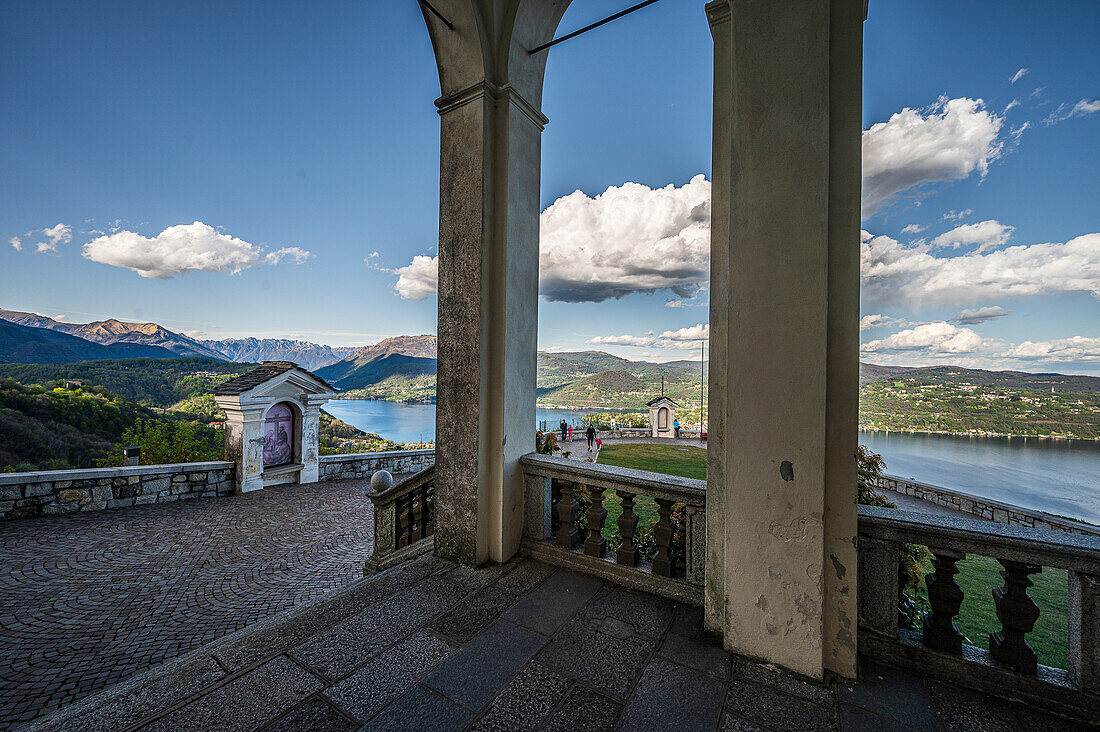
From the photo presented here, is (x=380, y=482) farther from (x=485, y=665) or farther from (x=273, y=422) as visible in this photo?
(x=273, y=422)

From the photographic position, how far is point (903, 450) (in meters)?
17.0

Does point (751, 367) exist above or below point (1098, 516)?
above

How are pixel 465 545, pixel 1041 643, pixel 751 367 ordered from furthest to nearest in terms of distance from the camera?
1. pixel 1041 643
2. pixel 465 545
3. pixel 751 367

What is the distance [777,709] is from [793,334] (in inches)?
64.4

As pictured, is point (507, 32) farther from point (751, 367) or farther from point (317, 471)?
point (317, 471)

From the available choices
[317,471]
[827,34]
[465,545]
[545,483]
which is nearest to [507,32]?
[827,34]

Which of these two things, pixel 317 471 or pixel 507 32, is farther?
pixel 317 471

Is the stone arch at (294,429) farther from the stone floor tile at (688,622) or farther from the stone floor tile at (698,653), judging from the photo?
the stone floor tile at (698,653)

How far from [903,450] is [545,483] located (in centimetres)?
2099

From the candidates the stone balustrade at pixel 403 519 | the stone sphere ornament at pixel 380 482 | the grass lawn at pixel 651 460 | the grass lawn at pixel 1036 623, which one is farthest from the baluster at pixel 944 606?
the grass lawn at pixel 651 460

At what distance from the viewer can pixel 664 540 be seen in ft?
8.37

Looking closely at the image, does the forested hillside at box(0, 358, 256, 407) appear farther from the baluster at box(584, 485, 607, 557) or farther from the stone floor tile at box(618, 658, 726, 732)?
the stone floor tile at box(618, 658, 726, 732)

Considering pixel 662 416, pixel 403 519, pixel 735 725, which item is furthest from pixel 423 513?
pixel 662 416

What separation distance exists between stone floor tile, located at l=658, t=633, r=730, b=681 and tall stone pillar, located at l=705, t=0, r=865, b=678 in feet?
0.46
